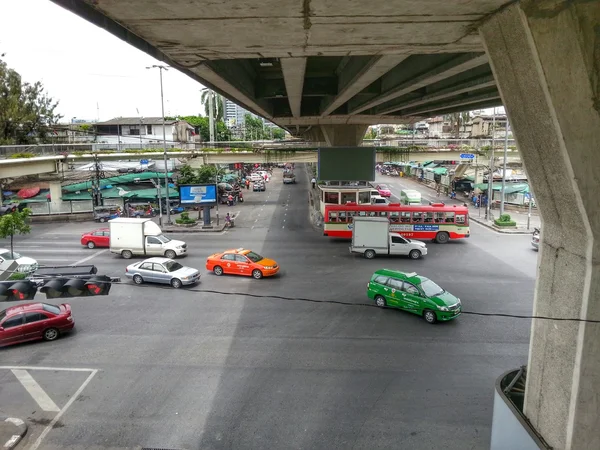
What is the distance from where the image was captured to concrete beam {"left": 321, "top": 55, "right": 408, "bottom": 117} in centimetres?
920

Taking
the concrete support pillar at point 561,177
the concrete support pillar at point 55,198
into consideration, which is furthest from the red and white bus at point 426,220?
the concrete support pillar at point 55,198

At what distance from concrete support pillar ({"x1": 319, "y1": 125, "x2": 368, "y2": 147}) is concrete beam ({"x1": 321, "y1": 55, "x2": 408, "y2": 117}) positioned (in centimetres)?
1435

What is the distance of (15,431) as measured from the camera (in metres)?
8.51

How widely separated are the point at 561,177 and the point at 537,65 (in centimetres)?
130

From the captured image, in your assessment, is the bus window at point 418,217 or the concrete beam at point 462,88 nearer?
the concrete beam at point 462,88

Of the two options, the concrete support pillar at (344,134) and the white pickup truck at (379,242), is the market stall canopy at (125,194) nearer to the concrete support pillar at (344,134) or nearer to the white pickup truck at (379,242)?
the concrete support pillar at (344,134)

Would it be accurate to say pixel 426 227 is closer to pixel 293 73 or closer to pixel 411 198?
pixel 411 198

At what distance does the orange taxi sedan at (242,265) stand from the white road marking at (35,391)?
893cm

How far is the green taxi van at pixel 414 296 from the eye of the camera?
13.2 meters

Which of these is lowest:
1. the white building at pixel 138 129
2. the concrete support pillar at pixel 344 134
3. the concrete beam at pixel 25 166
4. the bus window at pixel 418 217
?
the bus window at pixel 418 217

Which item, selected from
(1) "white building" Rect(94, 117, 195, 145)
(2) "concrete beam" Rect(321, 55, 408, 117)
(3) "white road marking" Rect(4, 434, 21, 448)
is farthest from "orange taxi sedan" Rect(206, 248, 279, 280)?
(1) "white building" Rect(94, 117, 195, 145)

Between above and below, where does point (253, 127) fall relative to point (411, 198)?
above

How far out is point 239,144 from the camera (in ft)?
142

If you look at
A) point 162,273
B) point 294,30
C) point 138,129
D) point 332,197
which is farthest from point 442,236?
point 138,129
